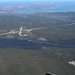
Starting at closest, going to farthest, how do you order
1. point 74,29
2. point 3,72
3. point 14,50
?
point 3,72 → point 14,50 → point 74,29

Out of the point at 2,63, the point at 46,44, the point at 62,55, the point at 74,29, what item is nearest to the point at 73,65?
the point at 62,55

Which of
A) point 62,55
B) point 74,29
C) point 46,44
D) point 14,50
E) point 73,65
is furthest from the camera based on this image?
point 74,29

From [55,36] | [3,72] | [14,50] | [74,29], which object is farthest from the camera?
[74,29]

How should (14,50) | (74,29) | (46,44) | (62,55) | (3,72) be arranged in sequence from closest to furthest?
(3,72) → (62,55) → (14,50) → (46,44) → (74,29)

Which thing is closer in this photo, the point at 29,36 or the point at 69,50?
the point at 69,50

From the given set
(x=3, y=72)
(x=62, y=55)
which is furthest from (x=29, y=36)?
(x=3, y=72)

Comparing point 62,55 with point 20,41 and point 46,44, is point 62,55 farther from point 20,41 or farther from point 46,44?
point 20,41

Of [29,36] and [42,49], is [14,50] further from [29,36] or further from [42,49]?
[29,36]

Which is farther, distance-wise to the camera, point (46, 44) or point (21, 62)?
point (46, 44)
